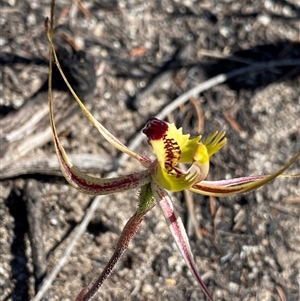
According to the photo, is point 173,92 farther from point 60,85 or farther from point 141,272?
point 141,272

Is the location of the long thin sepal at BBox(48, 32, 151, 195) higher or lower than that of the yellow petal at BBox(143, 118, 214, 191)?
lower

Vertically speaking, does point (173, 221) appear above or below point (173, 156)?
below

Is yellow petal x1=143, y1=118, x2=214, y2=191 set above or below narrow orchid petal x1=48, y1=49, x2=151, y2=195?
above

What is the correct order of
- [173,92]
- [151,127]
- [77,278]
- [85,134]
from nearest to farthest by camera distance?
[151,127], [77,278], [85,134], [173,92]

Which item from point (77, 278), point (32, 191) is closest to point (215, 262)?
point (77, 278)

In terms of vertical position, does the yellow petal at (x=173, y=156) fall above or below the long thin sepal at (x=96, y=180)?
above

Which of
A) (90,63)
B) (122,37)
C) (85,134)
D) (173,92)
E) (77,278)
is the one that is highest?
(122,37)

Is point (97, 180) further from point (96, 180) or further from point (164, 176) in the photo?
point (164, 176)

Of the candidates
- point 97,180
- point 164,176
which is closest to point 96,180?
point 97,180
